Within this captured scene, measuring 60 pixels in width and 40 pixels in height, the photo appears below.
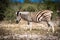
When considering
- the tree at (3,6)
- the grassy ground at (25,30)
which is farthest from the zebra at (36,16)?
the tree at (3,6)

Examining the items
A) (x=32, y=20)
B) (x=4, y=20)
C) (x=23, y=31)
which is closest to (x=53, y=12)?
(x=32, y=20)

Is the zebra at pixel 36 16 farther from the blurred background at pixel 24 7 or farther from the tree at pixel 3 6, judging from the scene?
the tree at pixel 3 6

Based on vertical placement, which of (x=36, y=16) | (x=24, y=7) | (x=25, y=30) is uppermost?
(x=24, y=7)

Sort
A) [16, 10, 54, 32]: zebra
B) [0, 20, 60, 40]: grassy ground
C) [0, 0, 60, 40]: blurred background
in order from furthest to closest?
[0, 0, 60, 40]: blurred background → [16, 10, 54, 32]: zebra → [0, 20, 60, 40]: grassy ground

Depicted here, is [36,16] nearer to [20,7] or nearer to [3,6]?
[20,7]

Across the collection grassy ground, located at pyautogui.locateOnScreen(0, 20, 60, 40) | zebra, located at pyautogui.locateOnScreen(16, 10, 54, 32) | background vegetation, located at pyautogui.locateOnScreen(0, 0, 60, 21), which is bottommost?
grassy ground, located at pyautogui.locateOnScreen(0, 20, 60, 40)

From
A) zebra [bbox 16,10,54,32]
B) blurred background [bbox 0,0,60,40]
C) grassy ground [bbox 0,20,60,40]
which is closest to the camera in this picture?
grassy ground [bbox 0,20,60,40]

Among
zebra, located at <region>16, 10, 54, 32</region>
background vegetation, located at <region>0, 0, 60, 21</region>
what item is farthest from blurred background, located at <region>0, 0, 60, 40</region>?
zebra, located at <region>16, 10, 54, 32</region>

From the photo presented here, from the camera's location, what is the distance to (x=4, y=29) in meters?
3.10

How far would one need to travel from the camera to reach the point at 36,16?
3.09 metres

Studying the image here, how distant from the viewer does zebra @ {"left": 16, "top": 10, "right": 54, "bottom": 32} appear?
3.05 meters

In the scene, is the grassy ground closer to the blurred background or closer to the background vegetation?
the blurred background

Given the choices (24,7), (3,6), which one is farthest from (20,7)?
(3,6)

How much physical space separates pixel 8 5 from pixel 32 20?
57 centimetres
